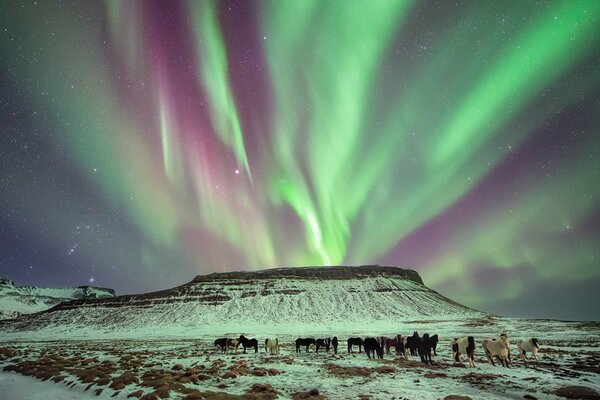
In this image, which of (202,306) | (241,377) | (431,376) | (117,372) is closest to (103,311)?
(202,306)

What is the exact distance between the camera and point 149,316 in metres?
104

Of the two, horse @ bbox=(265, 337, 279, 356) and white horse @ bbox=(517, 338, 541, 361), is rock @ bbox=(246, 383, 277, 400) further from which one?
white horse @ bbox=(517, 338, 541, 361)

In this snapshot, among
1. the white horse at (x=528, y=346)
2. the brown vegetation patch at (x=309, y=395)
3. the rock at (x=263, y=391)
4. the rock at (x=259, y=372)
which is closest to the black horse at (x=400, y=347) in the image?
the white horse at (x=528, y=346)

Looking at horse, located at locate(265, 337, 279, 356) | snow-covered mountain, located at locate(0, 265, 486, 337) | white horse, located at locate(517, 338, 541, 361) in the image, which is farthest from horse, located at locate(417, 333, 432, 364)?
snow-covered mountain, located at locate(0, 265, 486, 337)

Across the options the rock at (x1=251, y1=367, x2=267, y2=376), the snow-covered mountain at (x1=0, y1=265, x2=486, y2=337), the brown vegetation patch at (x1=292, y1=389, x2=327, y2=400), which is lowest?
the brown vegetation patch at (x1=292, y1=389, x2=327, y2=400)

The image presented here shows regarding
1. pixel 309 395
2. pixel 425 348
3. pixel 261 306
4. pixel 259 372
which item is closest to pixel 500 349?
pixel 425 348

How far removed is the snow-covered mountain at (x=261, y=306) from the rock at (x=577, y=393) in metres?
75.9

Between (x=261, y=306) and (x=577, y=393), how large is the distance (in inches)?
4139

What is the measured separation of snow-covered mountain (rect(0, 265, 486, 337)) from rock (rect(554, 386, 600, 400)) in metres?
75.9

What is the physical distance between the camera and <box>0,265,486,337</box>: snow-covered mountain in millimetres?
96062

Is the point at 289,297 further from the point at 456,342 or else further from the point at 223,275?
the point at 456,342

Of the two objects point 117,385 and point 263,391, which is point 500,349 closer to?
point 263,391

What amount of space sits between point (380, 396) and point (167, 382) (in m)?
10.8

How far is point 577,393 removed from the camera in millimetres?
12500
